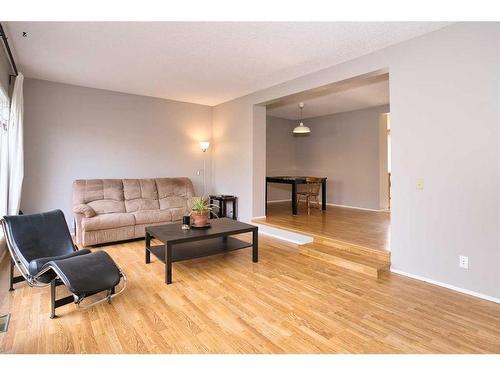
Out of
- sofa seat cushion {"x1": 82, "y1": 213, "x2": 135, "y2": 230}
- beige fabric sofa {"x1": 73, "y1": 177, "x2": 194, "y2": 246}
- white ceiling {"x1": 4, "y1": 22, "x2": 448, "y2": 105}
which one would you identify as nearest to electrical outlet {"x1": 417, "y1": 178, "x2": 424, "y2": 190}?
white ceiling {"x1": 4, "y1": 22, "x2": 448, "y2": 105}

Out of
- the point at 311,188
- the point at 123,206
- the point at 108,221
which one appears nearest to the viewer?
the point at 108,221

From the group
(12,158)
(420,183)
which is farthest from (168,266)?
(420,183)

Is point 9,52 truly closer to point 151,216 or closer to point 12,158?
point 12,158

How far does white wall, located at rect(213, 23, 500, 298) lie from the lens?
267 centimetres

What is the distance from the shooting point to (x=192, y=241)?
327cm

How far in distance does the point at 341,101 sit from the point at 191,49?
3.94 m

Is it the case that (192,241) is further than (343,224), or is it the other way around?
(343,224)

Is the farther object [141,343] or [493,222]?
[493,222]

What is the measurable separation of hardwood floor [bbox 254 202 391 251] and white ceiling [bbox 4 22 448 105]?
2478mm

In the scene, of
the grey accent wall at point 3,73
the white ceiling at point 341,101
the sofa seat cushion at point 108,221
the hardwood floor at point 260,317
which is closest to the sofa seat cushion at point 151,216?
the sofa seat cushion at point 108,221
